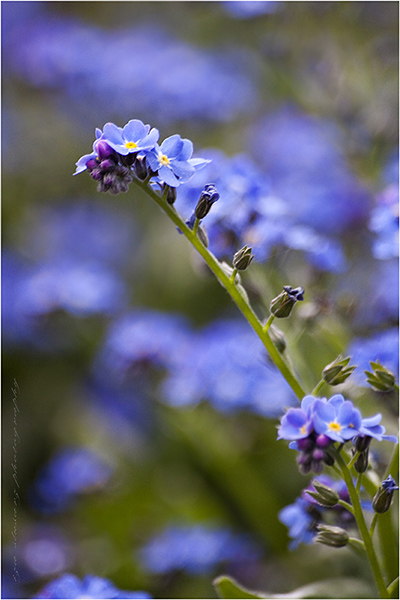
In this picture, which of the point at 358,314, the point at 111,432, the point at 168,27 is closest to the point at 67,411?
the point at 111,432

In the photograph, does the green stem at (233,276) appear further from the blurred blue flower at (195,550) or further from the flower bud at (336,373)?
the blurred blue flower at (195,550)

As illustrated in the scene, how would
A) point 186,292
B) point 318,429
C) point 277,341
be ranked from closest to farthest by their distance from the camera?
1. point 318,429
2. point 277,341
3. point 186,292

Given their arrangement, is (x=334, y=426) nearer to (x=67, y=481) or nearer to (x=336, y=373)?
(x=336, y=373)

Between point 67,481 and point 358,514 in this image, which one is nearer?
point 358,514

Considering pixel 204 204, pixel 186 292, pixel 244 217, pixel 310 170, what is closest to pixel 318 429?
pixel 204 204

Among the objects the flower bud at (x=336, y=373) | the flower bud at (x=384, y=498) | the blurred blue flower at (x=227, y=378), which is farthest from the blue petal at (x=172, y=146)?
the blurred blue flower at (x=227, y=378)

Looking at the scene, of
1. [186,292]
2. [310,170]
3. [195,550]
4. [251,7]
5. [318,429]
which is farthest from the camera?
[310,170]
